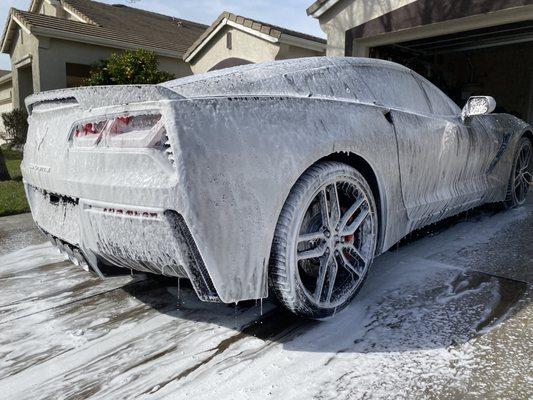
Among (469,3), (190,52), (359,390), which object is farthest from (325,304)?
(190,52)

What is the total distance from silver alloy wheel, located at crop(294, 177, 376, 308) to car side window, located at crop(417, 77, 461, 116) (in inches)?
54.1

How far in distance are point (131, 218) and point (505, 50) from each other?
45.2 ft

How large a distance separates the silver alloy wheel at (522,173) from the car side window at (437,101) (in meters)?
1.38

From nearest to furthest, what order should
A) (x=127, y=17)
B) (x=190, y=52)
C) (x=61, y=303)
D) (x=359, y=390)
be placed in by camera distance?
(x=359, y=390) < (x=61, y=303) < (x=190, y=52) < (x=127, y=17)

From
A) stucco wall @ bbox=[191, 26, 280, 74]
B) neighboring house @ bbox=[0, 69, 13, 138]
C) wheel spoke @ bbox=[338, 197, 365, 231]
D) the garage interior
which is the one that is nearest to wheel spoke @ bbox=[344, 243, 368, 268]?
wheel spoke @ bbox=[338, 197, 365, 231]

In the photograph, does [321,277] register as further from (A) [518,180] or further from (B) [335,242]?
(A) [518,180]

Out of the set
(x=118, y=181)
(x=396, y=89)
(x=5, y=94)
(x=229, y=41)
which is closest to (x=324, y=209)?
(x=118, y=181)

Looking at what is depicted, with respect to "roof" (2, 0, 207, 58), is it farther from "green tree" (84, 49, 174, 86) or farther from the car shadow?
the car shadow

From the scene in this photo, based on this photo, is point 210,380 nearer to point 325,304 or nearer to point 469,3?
point 325,304

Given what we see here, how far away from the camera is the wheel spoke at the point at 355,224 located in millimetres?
2371

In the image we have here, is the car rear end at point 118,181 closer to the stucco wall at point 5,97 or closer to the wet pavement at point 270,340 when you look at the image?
the wet pavement at point 270,340

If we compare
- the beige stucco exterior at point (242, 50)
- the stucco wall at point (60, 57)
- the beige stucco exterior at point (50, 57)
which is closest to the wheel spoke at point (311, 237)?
the beige stucco exterior at point (242, 50)

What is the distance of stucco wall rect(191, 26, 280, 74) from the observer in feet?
32.7

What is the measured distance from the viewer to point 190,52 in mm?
12203
